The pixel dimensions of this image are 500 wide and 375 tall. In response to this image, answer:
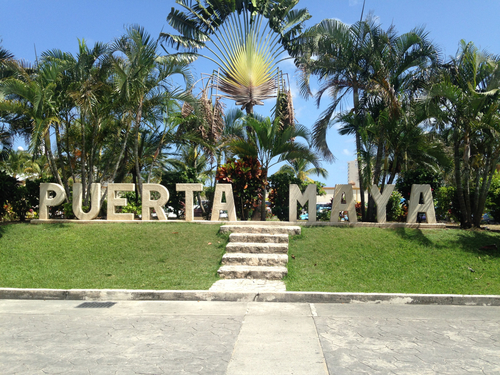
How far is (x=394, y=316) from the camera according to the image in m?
6.68

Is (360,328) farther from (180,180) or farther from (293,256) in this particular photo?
(180,180)

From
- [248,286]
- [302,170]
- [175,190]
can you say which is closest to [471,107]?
[248,286]

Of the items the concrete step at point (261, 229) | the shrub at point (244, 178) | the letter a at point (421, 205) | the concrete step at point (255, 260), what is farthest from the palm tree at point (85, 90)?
the letter a at point (421, 205)

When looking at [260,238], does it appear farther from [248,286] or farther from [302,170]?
[302,170]

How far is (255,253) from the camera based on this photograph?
10.6 m

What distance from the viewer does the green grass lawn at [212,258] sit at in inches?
342

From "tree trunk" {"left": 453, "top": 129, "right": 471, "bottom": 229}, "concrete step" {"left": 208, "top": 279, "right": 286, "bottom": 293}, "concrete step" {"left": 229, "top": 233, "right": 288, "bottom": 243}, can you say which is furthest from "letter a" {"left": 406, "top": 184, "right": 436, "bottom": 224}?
"concrete step" {"left": 208, "top": 279, "right": 286, "bottom": 293}

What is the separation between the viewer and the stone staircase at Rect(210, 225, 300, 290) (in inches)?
369

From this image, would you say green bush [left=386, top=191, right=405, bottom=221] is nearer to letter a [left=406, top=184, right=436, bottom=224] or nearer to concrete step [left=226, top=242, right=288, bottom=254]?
letter a [left=406, top=184, right=436, bottom=224]

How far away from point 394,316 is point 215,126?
11334mm

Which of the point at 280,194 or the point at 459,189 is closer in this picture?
the point at 459,189

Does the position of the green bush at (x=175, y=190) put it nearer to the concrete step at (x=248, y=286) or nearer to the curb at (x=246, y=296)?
the concrete step at (x=248, y=286)

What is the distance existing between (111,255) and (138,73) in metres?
6.52

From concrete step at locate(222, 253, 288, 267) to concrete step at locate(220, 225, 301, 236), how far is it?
5.05ft
